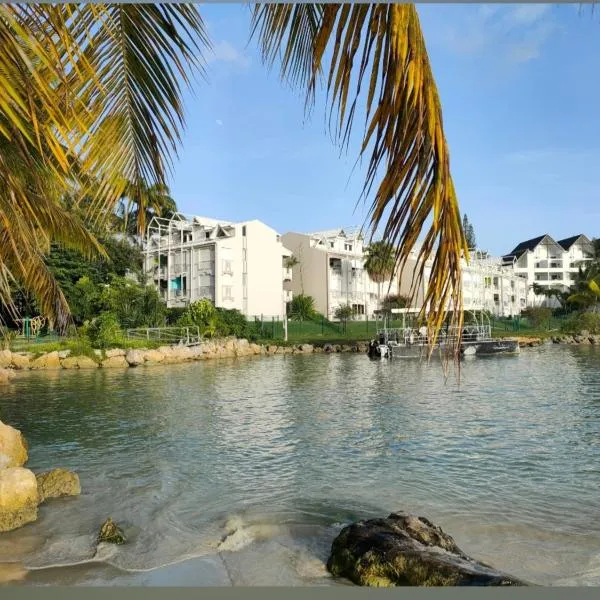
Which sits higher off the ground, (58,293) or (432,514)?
(58,293)

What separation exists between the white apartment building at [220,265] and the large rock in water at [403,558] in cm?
3981

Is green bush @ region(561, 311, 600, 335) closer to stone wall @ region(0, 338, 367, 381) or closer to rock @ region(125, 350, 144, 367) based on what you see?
stone wall @ region(0, 338, 367, 381)

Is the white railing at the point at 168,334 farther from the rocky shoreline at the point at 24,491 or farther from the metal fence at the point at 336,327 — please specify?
the rocky shoreline at the point at 24,491

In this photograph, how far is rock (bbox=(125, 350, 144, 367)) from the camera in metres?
29.7

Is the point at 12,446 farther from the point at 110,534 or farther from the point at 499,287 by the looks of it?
the point at 499,287

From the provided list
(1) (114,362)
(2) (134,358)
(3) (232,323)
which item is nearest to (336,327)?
(3) (232,323)

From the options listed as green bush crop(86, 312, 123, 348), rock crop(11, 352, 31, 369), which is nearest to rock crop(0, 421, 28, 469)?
rock crop(11, 352, 31, 369)

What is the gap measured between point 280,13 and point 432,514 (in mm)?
5734

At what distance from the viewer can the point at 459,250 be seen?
7.64ft

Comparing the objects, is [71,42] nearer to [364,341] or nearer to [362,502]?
[362,502]

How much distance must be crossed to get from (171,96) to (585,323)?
49415mm

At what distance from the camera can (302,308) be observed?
51.0 metres

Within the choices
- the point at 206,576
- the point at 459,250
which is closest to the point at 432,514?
the point at 206,576

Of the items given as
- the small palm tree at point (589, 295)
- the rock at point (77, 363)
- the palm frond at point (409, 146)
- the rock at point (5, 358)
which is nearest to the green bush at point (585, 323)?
the small palm tree at point (589, 295)
